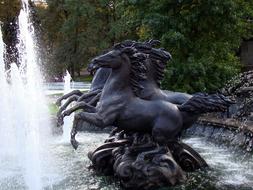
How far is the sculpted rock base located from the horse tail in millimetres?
797

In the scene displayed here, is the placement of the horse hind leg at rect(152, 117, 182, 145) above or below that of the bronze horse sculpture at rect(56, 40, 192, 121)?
below

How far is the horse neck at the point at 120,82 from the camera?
827 cm

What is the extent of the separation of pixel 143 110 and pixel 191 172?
5.52 feet

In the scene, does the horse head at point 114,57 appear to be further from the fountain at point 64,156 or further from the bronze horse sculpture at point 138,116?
the fountain at point 64,156

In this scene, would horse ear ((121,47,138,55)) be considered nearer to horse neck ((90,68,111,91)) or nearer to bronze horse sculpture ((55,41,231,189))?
bronze horse sculpture ((55,41,231,189))

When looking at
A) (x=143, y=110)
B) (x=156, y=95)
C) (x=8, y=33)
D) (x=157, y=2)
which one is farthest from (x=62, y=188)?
(x=8, y=33)

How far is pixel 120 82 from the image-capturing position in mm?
8297

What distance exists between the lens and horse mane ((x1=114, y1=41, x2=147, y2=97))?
327 inches

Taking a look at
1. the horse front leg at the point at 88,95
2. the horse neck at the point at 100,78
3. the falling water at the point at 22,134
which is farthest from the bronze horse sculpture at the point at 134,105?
the horse neck at the point at 100,78

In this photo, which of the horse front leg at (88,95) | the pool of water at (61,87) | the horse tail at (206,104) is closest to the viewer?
the horse tail at (206,104)

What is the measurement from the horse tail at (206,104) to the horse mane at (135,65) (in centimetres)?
88

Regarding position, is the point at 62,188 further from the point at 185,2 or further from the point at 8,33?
the point at 8,33

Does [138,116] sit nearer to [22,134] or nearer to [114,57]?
[114,57]

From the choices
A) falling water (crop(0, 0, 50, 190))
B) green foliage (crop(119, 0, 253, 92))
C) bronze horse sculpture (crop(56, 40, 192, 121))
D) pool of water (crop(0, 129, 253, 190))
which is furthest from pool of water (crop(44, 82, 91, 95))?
bronze horse sculpture (crop(56, 40, 192, 121))
